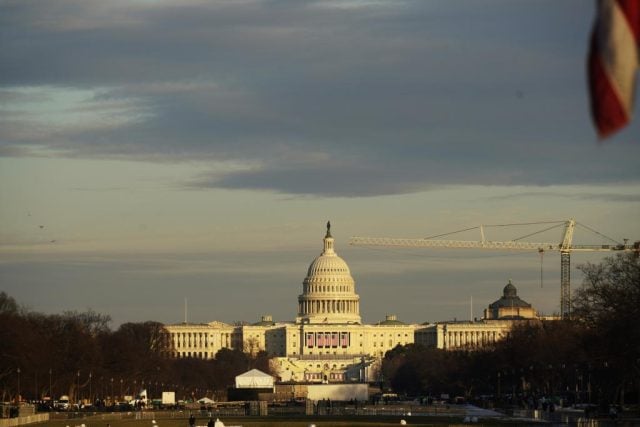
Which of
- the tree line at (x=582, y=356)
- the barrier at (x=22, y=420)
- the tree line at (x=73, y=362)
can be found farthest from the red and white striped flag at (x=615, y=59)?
the tree line at (x=73, y=362)

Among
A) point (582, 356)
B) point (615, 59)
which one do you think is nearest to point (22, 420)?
point (582, 356)

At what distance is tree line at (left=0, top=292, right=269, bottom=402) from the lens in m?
119

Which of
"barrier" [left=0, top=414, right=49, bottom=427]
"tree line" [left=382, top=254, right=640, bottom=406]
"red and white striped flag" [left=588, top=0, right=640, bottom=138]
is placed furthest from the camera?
"tree line" [left=382, top=254, right=640, bottom=406]

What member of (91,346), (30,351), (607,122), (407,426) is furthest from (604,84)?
(91,346)

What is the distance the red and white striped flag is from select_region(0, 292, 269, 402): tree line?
102 metres

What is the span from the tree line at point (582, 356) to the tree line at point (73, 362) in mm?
35888

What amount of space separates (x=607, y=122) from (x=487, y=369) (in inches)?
6269

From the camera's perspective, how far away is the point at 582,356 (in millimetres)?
110688

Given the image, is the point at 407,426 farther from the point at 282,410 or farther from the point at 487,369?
the point at 487,369

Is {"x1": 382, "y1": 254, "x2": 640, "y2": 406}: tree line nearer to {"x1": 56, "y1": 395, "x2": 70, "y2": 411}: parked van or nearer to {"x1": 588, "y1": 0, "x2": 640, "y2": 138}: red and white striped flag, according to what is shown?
{"x1": 56, "y1": 395, "x2": 70, "y2": 411}: parked van

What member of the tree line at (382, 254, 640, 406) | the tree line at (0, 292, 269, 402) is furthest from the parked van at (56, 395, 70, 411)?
the tree line at (382, 254, 640, 406)

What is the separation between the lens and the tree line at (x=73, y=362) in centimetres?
11938

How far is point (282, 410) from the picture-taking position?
119 metres

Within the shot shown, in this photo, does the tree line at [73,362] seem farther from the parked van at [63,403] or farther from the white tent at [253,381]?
the white tent at [253,381]
